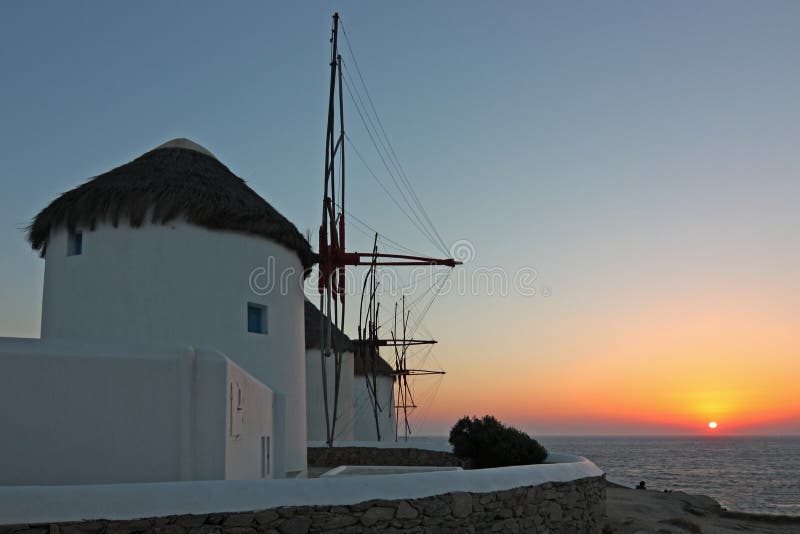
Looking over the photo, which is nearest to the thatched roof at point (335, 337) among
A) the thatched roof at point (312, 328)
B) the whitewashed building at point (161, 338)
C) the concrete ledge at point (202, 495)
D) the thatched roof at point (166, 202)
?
the thatched roof at point (312, 328)

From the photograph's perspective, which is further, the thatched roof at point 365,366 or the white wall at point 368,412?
the white wall at point 368,412

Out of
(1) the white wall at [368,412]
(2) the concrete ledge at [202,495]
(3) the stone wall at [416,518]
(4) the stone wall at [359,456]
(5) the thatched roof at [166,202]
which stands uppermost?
(5) the thatched roof at [166,202]

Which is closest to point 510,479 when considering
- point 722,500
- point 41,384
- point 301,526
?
point 301,526

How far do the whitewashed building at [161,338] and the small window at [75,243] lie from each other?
0.02m

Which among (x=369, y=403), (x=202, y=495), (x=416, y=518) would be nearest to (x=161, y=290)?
(x=416, y=518)

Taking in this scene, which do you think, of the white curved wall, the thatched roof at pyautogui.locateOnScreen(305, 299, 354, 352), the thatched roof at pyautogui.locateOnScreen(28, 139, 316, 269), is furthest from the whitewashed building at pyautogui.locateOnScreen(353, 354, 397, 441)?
the white curved wall

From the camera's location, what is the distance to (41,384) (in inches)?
338

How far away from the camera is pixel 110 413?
8961mm

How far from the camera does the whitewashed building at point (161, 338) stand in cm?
870

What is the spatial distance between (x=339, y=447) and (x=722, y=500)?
25.6m

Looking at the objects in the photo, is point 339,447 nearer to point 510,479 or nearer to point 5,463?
point 510,479

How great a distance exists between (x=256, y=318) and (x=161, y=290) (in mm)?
2117

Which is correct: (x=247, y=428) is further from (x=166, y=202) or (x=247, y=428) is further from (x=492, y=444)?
(x=492, y=444)

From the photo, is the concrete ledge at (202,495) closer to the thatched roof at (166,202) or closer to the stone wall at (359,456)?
the thatched roof at (166,202)
